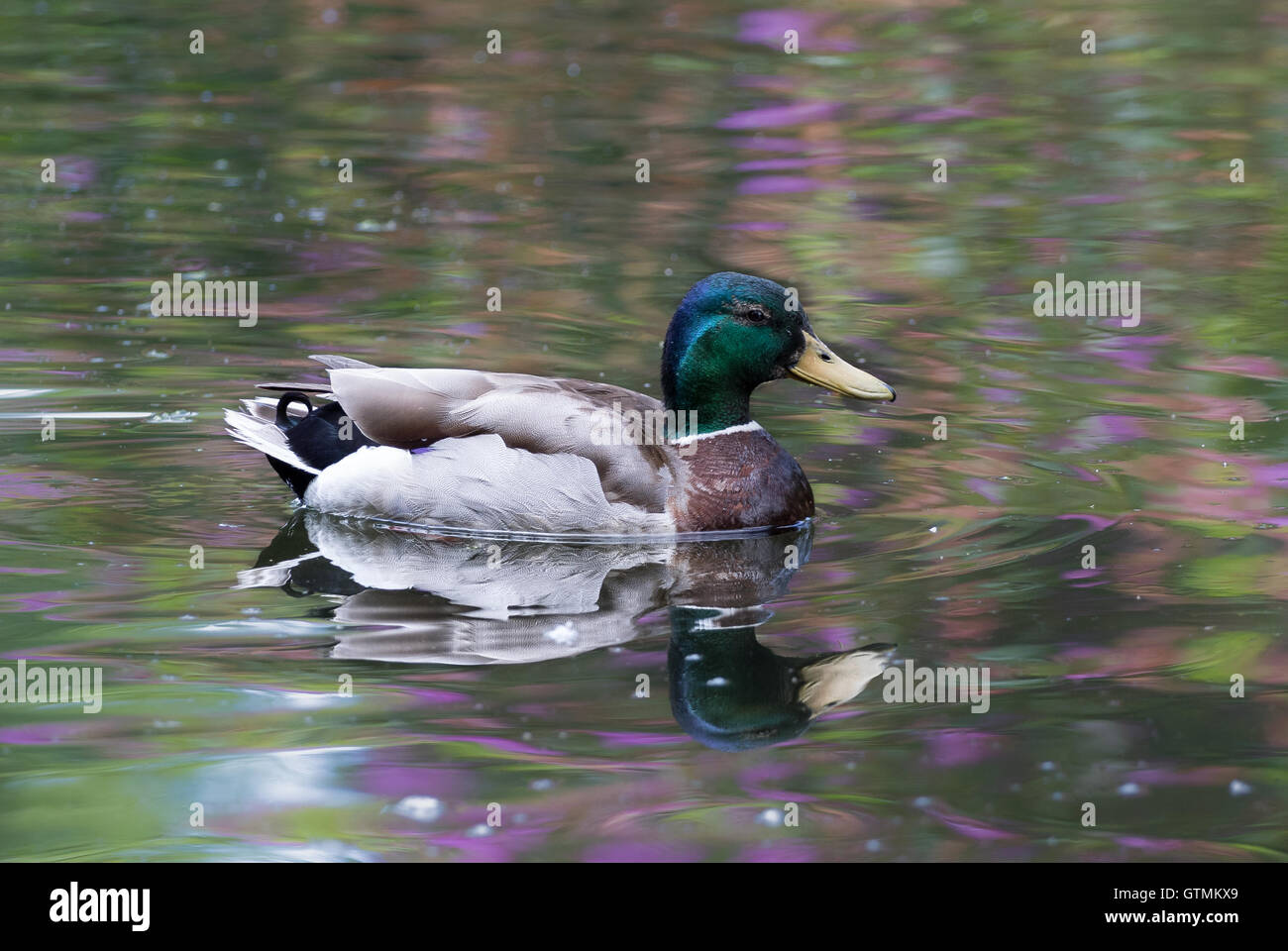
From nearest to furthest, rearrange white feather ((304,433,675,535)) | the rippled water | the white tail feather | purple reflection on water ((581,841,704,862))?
purple reflection on water ((581,841,704,862)) → the rippled water → white feather ((304,433,675,535)) → the white tail feather

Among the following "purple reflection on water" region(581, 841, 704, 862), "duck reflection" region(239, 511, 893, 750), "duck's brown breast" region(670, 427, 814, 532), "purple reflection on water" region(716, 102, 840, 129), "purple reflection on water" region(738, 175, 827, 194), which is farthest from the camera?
"purple reflection on water" region(716, 102, 840, 129)

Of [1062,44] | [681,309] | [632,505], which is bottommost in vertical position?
[632,505]

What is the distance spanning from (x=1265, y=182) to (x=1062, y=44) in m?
5.22

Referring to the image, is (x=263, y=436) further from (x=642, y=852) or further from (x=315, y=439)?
(x=642, y=852)

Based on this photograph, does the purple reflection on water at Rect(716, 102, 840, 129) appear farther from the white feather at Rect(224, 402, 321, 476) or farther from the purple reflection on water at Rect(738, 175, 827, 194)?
the white feather at Rect(224, 402, 321, 476)

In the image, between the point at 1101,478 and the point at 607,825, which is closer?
the point at 607,825

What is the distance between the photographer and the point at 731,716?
19.9 ft

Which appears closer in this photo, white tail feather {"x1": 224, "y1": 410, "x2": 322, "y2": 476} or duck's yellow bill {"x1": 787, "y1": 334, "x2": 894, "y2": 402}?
duck's yellow bill {"x1": 787, "y1": 334, "x2": 894, "y2": 402}

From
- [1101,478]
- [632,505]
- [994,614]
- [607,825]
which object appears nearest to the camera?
[607,825]

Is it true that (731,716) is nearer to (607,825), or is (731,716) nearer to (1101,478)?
(607,825)

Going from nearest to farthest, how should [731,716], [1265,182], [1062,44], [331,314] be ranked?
[731,716] → [331,314] → [1265,182] → [1062,44]

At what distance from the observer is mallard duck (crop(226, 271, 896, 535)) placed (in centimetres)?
783

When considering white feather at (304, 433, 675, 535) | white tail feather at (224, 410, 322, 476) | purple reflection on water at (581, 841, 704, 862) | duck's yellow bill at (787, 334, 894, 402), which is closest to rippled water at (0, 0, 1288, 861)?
purple reflection on water at (581, 841, 704, 862)

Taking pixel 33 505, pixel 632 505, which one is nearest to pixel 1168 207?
pixel 632 505
